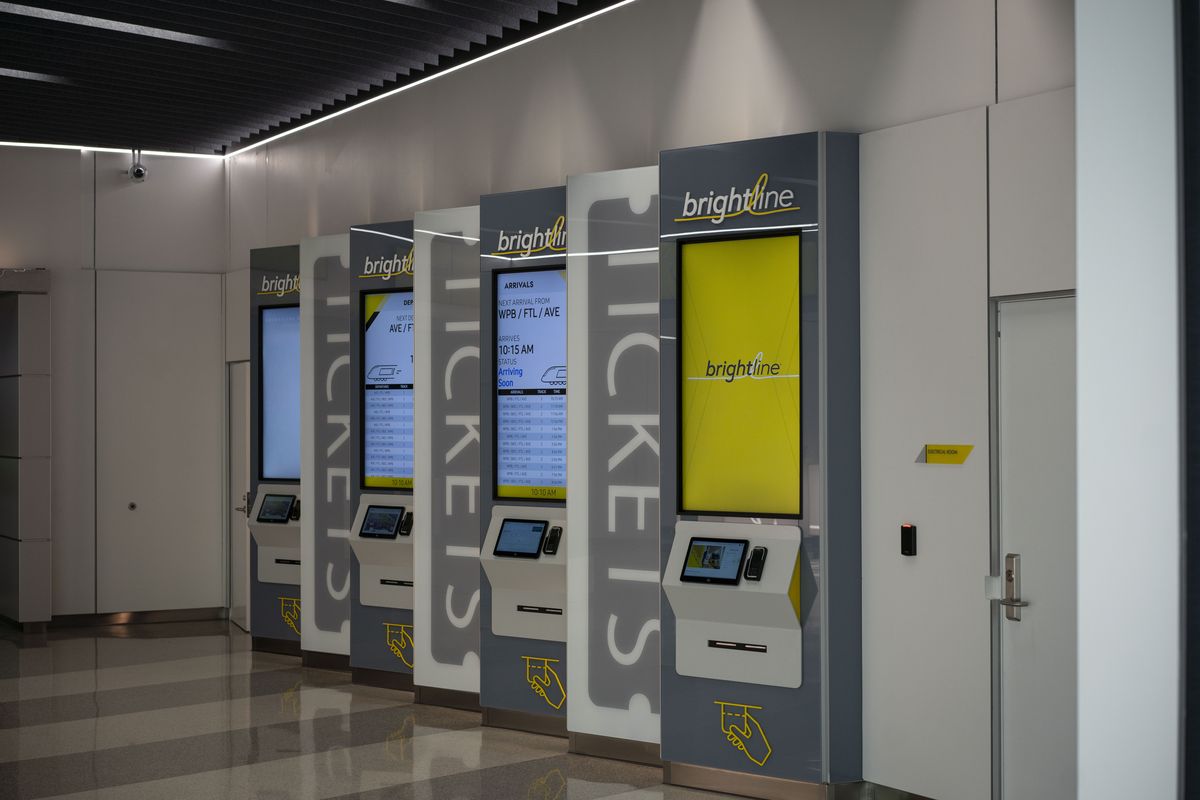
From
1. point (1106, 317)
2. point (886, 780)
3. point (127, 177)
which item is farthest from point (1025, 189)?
point (127, 177)

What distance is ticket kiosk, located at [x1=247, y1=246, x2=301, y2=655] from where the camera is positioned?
8758mm

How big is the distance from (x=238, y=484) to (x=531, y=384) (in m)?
5.01

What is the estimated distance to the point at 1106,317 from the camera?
1.24 metres

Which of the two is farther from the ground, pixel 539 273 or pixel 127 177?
pixel 127 177

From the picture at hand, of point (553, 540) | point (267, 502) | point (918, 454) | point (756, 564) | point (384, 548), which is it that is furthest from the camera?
point (267, 502)

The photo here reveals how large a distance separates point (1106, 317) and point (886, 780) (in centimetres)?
424

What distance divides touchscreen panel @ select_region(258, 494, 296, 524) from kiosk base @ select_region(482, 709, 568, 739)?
2885mm

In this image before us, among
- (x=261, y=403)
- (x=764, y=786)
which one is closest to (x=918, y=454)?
(x=764, y=786)

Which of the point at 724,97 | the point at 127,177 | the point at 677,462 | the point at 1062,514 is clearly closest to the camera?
the point at 1062,514

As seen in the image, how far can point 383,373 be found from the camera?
302 inches

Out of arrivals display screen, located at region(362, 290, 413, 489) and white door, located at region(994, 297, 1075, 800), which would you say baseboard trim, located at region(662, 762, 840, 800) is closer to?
white door, located at region(994, 297, 1075, 800)

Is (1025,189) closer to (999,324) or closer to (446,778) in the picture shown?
(999,324)

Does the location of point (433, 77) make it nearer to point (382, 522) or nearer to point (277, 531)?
point (382, 522)

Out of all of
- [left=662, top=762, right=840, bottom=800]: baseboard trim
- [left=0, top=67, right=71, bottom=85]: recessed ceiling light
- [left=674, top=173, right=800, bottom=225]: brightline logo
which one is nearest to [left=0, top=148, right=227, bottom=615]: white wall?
[left=0, top=67, right=71, bottom=85]: recessed ceiling light
